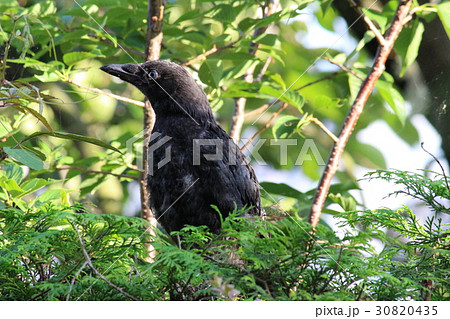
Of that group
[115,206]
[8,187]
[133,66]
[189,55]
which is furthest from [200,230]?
[115,206]

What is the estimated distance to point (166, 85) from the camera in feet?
10.9

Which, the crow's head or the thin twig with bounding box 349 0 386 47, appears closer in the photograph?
the crow's head

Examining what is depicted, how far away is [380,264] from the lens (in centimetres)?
177

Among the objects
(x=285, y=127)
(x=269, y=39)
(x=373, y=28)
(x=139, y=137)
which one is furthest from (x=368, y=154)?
(x=139, y=137)

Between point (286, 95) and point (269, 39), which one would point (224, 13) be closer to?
point (269, 39)

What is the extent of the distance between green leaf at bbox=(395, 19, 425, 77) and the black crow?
4.71 ft

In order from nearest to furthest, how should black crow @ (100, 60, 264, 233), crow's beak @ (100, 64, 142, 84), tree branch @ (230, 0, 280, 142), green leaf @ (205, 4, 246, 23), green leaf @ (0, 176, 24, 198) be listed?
green leaf @ (0, 176, 24, 198) → black crow @ (100, 60, 264, 233) → crow's beak @ (100, 64, 142, 84) → green leaf @ (205, 4, 246, 23) → tree branch @ (230, 0, 280, 142)

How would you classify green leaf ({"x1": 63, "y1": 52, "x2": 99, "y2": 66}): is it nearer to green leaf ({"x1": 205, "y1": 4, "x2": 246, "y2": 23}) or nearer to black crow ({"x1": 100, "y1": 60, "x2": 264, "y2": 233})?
black crow ({"x1": 100, "y1": 60, "x2": 264, "y2": 233})

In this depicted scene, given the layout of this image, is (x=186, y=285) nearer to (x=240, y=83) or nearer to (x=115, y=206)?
(x=240, y=83)

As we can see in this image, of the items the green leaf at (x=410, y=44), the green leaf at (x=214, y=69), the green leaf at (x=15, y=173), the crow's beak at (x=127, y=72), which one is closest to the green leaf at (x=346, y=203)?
the green leaf at (x=410, y=44)

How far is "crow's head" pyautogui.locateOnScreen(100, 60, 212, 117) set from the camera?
3246 millimetres

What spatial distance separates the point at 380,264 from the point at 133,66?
2.14 metres

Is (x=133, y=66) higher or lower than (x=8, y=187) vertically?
higher

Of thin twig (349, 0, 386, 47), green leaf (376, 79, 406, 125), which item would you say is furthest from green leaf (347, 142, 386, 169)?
thin twig (349, 0, 386, 47)
